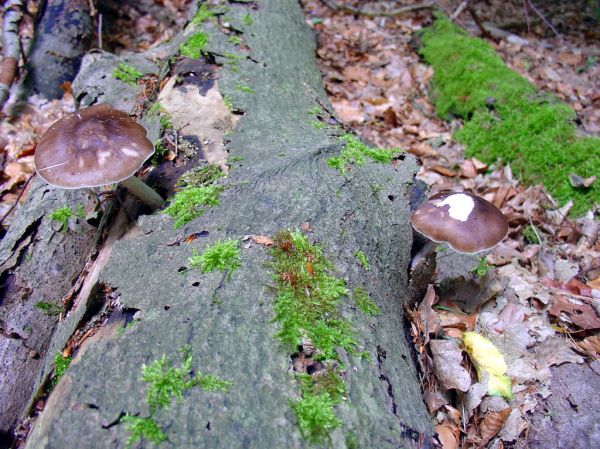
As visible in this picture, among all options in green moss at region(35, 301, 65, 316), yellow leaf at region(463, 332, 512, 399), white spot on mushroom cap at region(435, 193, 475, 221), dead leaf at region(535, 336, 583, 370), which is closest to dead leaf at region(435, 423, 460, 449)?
yellow leaf at region(463, 332, 512, 399)

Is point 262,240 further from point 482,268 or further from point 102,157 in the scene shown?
point 482,268

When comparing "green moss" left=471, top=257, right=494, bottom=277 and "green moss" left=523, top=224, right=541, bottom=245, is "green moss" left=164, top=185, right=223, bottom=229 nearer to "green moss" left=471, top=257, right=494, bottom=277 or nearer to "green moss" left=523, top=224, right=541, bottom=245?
"green moss" left=471, top=257, right=494, bottom=277

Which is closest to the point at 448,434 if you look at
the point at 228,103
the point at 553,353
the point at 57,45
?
the point at 553,353

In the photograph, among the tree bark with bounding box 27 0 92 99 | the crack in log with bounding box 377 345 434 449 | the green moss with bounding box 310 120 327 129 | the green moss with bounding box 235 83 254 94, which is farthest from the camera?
the tree bark with bounding box 27 0 92 99

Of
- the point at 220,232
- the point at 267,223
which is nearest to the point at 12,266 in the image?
the point at 220,232

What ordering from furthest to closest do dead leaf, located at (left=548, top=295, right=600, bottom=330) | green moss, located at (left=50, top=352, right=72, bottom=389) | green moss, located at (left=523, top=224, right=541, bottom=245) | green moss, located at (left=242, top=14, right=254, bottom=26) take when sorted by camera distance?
green moss, located at (left=242, top=14, right=254, bottom=26) → green moss, located at (left=523, top=224, right=541, bottom=245) → dead leaf, located at (left=548, top=295, right=600, bottom=330) → green moss, located at (left=50, top=352, right=72, bottom=389)
